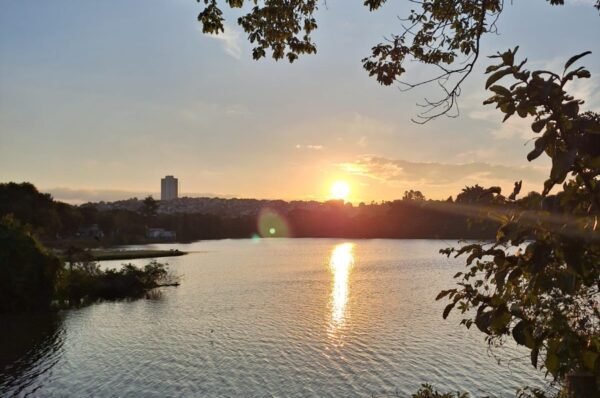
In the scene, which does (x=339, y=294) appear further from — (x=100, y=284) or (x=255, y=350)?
(x=100, y=284)

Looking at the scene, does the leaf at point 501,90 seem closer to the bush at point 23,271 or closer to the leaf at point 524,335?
the leaf at point 524,335

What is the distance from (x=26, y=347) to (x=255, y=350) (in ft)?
47.7

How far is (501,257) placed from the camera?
3719mm

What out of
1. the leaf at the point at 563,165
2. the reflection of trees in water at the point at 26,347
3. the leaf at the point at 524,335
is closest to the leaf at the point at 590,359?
the leaf at the point at 524,335

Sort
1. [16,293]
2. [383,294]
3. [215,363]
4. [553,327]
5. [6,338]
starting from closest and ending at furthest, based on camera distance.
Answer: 1. [553,327]
2. [215,363]
3. [6,338]
4. [16,293]
5. [383,294]

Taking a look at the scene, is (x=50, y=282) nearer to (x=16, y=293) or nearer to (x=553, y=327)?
(x=16, y=293)

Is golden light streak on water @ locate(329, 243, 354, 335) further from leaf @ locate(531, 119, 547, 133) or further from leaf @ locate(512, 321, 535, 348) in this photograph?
leaf @ locate(531, 119, 547, 133)

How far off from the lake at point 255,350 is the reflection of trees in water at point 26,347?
2.7 inches

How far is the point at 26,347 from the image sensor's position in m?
30.0

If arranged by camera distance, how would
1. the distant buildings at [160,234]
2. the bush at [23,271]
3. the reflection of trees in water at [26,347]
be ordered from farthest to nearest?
the distant buildings at [160,234]
the bush at [23,271]
the reflection of trees in water at [26,347]

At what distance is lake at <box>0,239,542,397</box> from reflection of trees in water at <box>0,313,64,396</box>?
0.22 ft

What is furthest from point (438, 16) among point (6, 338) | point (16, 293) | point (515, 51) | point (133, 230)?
point (133, 230)

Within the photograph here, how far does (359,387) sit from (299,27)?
1825cm

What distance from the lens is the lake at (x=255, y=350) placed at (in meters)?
22.9
